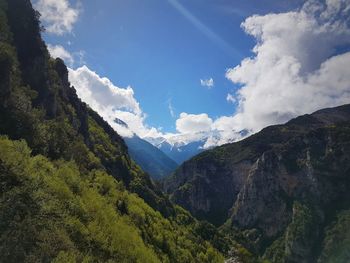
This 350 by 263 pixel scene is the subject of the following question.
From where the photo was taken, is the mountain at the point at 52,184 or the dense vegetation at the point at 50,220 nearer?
the dense vegetation at the point at 50,220

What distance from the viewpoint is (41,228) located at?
108ft

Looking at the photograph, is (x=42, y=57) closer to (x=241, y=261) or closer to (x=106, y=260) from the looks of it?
(x=106, y=260)

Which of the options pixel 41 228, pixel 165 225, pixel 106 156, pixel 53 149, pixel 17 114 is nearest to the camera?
pixel 41 228

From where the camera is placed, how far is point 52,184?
147 ft

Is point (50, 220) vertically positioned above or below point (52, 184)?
below

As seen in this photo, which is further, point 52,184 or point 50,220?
point 52,184

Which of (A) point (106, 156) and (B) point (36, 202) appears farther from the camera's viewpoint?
(A) point (106, 156)

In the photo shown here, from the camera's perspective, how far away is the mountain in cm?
3192

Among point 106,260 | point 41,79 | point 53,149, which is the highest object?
point 41,79

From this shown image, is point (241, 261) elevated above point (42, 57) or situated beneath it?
situated beneath

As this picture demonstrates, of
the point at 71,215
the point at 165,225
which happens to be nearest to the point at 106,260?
the point at 71,215

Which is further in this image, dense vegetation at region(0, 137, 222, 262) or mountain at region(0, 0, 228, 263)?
mountain at region(0, 0, 228, 263)

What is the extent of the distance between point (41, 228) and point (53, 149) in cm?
3356

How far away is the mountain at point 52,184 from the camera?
31.9m
